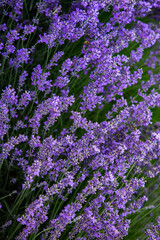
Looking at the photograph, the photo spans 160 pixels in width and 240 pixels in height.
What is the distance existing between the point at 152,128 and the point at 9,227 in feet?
6.20

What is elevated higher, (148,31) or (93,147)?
(148,31)

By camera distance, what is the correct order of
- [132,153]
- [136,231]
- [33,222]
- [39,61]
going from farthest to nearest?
[39,61] → [136,231] → [132,153] → [33,222]

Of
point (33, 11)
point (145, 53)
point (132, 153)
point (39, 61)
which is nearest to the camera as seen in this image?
point (132, 153)

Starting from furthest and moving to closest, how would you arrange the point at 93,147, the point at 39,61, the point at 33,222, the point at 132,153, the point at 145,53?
the point at 145,53, the point at 39,61, the point at 132,153, the point at 93,147, the point at 33,222

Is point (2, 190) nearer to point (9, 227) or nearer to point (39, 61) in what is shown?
point (9, 227)

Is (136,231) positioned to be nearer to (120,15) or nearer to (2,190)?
(2,190)

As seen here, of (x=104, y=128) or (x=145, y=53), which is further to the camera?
(x=145, y=53)

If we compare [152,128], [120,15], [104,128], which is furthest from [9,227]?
[120,15]

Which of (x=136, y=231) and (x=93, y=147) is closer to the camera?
(x=93, y=147)

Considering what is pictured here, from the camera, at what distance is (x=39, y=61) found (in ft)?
9.43

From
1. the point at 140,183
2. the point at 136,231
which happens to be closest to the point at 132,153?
the point at 140,183

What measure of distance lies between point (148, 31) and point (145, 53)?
1.04 m

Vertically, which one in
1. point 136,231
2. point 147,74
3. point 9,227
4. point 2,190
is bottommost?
point 9,227

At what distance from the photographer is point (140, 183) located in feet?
6.73
